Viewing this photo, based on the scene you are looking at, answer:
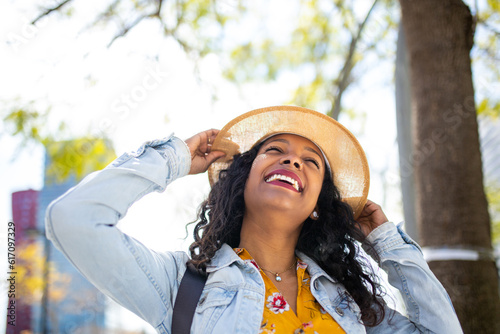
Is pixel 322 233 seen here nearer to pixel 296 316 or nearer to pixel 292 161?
pixel 292 161

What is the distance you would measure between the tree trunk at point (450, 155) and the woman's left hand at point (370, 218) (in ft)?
2.05

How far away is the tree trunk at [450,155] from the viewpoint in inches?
106

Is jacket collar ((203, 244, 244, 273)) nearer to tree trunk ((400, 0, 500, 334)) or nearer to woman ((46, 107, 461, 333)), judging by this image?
woman ((46, 107, 461, 333))

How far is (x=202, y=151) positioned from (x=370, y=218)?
103 centimetres

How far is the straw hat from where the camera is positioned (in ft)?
7.73

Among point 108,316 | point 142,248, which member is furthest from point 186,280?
point 108,316

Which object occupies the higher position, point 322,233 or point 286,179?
point 286,179

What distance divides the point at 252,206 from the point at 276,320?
1.98ft

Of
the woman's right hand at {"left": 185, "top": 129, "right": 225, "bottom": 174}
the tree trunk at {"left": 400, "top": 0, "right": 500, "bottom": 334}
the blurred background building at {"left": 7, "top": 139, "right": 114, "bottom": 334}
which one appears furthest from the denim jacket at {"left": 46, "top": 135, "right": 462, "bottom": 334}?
the blurred background building at {"left": 7, "top": 139, "right": 114, "bottom": 334}

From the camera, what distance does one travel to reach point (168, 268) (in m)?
1.90

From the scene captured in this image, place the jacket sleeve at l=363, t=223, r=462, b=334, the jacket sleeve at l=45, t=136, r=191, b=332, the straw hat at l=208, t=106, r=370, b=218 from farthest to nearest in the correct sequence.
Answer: the straw hat at l=208, t=106, r=370, b=218, the jacket sleeve at l=363, t=223, r=462, b=334, the jacket sleeve at l=45, t=136, r=191, b=332

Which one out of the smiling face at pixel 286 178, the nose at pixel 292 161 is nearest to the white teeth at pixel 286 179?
the smiling face at pixel 286 178

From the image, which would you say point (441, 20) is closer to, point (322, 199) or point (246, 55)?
point (322, 199)

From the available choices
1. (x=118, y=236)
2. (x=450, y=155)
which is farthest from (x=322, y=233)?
(x=118, y=236)
